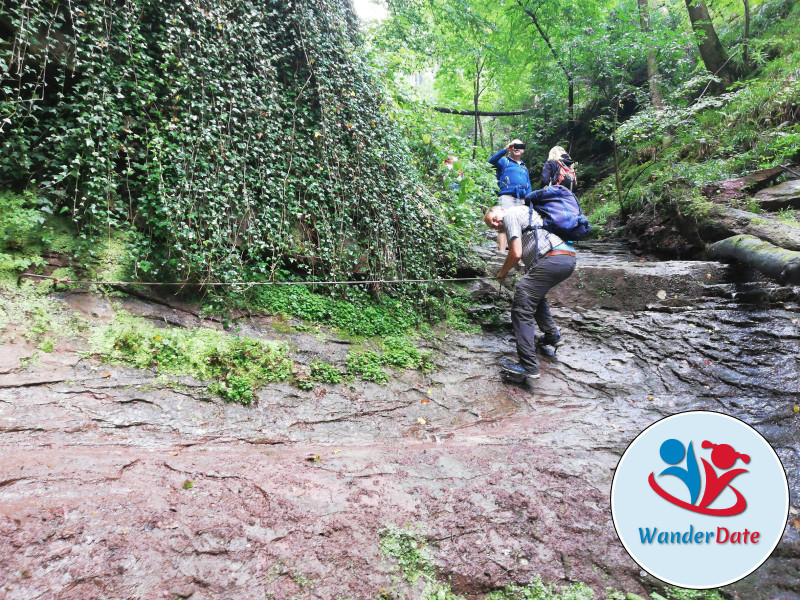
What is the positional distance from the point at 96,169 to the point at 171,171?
1.95ft

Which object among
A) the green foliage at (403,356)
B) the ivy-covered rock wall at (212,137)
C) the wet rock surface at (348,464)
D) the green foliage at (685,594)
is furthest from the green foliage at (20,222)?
the green foliage at (685,594)

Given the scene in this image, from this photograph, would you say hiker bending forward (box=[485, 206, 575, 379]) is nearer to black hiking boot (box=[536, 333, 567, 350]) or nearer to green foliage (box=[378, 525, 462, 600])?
black hiking boot (box=[536, 333, 567, 350])

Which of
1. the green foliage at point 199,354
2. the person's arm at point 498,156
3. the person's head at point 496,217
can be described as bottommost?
the green foliage at point 199,354

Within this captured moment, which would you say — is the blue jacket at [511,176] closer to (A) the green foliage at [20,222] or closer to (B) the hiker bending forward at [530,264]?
(B) the hiker bending forward at [530,264]

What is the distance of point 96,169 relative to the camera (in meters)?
3.27

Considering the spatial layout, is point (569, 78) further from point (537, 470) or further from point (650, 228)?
point (537, 470)

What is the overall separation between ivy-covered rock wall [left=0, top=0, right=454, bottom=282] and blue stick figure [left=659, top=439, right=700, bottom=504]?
11.8ft

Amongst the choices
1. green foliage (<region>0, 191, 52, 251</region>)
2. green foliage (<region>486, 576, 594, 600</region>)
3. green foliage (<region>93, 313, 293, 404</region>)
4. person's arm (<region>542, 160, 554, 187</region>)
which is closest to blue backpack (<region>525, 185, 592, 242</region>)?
person's arm (<region>542, 160, 554, 187</region>)

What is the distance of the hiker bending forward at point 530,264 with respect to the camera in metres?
4.30

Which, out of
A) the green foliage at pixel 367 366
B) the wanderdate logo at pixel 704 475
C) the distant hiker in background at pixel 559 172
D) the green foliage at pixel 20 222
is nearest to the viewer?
the wanderdate logo at pixel 704 475

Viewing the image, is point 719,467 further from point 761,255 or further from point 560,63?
point 560,63

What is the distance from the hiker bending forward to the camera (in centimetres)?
430

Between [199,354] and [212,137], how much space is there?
2158mm

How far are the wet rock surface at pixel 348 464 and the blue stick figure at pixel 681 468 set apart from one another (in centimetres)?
42
